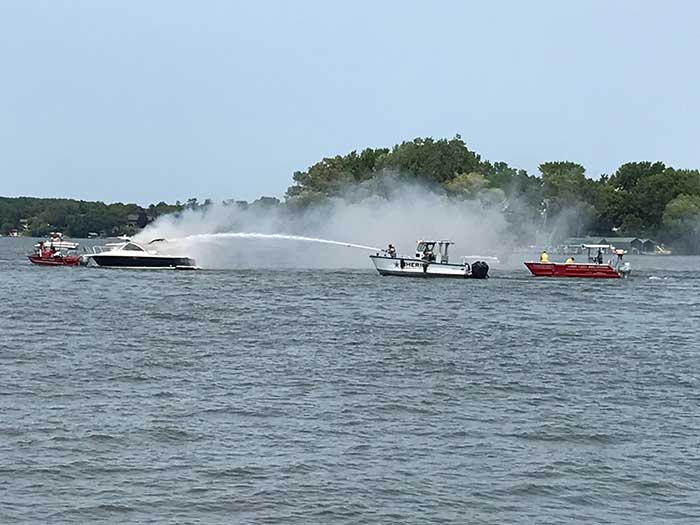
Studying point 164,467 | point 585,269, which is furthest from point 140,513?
point 585,269

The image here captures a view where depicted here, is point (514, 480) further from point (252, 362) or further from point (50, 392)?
point (252, 362)

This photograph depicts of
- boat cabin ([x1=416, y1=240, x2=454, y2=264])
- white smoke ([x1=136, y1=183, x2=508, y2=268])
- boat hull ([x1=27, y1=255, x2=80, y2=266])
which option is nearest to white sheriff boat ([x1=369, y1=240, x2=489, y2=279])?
boat cabin ([x1=416, y1=240, x2=454, y2=264])

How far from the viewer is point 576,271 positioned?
319 ft

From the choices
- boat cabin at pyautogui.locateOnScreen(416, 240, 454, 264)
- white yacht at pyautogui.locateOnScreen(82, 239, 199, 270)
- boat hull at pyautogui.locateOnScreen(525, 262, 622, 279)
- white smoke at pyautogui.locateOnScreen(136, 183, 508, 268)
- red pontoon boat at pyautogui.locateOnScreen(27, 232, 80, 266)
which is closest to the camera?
boat cabin at pyautogui.locateOnScreen(416, 240, 454, 264)

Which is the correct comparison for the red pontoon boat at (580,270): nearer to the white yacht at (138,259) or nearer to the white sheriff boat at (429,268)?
the white sheriff boat at (429,268)

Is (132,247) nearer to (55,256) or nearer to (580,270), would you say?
(55,256)

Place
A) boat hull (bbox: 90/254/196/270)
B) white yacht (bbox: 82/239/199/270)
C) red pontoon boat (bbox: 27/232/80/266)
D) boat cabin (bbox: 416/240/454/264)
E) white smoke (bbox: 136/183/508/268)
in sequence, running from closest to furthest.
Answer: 1. boat cabin (bbox: 416/240/454/264)
2. boat hull (bbox: 90/254/196/270)
3. white yacht (bbox: 82/239/199/270)
4. red pontoon boat (bbox: 27/232/80/266)
5. white smoke (bbox: 136/183/508/268)

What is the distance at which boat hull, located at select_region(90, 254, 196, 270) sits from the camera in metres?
94.4

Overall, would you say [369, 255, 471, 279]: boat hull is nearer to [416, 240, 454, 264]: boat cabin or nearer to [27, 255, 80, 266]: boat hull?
[416, 240, 454, 264]: boat cabin

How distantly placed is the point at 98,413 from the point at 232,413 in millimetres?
3164

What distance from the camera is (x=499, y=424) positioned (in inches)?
1125

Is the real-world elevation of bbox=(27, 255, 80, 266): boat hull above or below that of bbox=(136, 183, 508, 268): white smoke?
below

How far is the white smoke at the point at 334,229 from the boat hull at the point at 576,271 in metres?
18.4

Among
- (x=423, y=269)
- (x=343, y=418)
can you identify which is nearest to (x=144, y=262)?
(x=423, y=269)
